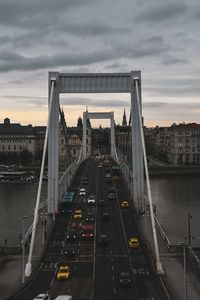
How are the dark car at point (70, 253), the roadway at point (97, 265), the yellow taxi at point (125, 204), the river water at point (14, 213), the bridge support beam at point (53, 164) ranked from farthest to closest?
the yellow taxi at point (125, 204), the bridge support beam at point (53, 164), the river water at point (14, 213), the dark car at point (70, 253), the roadway at point (97, 265)

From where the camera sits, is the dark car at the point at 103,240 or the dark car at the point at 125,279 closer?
the dark car at the point at 125,279

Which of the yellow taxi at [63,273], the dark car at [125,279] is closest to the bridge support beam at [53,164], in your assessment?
the yellow taxi at [63,273]

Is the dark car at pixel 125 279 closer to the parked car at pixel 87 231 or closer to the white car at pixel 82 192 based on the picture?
the parked car at pixel 87 231

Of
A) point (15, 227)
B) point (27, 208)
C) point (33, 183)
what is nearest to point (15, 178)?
point (33, 183)

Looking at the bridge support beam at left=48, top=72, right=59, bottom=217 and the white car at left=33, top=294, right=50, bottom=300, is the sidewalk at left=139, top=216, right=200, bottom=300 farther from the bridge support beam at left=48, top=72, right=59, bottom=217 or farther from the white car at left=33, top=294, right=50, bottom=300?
the bridge support beam at left=48, top=72, right=59, bottom=217

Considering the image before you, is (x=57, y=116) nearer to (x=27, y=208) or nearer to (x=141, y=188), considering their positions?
(x=141, y=188)

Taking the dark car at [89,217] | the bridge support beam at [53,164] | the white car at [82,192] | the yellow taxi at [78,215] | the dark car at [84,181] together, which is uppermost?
the bridge support beam at [53,164]

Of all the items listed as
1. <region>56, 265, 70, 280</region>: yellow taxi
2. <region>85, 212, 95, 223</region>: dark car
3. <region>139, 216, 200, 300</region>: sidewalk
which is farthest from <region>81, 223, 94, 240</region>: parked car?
<region>56, 265, 70, 280</region>: yellow taxi
